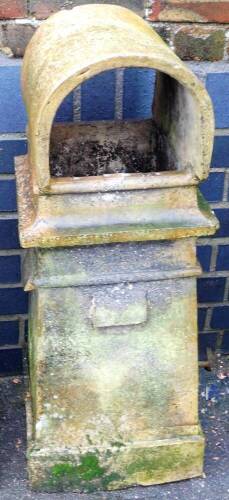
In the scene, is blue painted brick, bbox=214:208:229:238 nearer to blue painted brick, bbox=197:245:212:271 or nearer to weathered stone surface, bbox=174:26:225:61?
blue painted brick, bbox=197:245:212:271

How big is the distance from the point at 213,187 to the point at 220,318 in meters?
0.60

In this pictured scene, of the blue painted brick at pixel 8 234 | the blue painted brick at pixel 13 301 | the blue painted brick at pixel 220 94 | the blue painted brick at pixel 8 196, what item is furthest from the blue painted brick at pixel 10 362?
the blue painted brick at pixel 220 94

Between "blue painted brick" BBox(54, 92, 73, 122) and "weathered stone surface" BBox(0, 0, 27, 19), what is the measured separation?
315mm

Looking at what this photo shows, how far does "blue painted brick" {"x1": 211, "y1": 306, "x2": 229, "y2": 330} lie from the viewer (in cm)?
314

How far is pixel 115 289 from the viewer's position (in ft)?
7.46

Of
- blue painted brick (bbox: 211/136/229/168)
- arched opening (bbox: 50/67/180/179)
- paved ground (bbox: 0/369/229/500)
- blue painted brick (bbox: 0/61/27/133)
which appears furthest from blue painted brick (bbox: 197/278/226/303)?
blue painted brick (bbox: 0/61/27/133)

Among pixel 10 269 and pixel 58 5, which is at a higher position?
pixel 58 5

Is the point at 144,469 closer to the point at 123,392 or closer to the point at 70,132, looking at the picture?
the point at 123,392

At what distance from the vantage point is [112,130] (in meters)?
2.55

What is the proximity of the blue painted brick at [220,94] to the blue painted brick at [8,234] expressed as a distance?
823 millimetres

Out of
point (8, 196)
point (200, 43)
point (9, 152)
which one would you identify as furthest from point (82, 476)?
point (200, 43)

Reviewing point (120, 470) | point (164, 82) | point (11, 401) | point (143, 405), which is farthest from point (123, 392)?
point (164, 82)

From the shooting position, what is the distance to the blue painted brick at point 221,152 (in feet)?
9.09

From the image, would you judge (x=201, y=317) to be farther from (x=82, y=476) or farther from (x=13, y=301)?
(x=82, y=476)
